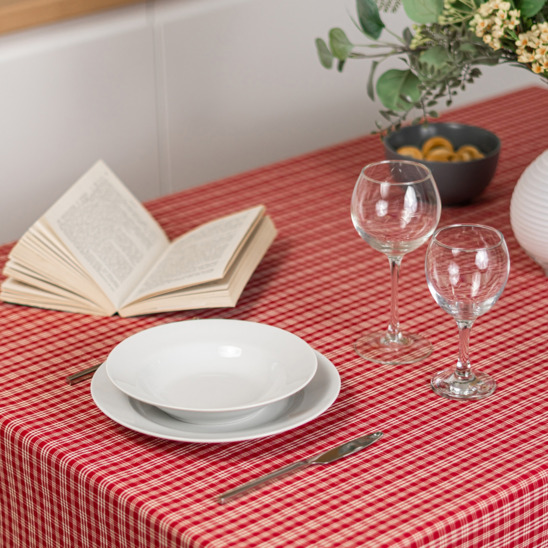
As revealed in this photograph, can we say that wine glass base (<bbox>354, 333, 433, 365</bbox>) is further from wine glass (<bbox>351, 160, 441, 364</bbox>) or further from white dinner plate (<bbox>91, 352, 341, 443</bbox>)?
white dinner plate (<bbox>91, 352, 341, 443</bbox>)

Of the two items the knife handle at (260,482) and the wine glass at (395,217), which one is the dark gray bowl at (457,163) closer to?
the wine glass at (395,217)

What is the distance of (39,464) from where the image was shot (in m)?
1.04

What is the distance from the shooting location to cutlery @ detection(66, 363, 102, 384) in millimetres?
1156

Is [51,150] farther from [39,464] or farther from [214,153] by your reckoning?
[39,464]

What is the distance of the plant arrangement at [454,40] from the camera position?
1.27 metres

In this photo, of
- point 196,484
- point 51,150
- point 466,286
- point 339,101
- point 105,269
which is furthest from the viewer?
point 339,101

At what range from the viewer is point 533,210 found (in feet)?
4.50

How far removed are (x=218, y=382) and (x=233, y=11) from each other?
1.62 m

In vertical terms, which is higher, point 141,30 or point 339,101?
point 141,30

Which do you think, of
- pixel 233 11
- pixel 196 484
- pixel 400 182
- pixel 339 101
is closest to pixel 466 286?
pixel 400 182

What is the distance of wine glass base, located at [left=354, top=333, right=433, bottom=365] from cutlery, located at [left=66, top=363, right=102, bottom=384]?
314 mm

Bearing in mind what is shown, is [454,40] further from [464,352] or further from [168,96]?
[168,96]

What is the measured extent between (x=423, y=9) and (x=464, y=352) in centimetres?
51

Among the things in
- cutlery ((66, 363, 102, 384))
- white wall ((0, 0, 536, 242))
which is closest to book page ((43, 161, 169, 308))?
cutlery ((66, 363, 102, 384))
